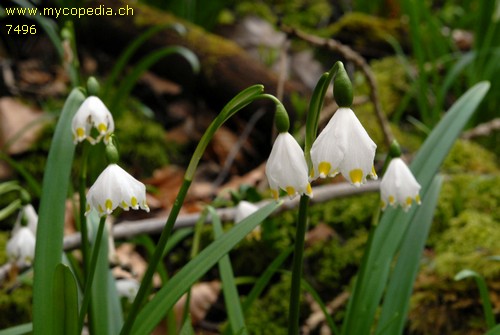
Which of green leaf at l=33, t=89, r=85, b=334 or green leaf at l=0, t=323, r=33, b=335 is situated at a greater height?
green leaf at l=33, t=89, r=85, b=334

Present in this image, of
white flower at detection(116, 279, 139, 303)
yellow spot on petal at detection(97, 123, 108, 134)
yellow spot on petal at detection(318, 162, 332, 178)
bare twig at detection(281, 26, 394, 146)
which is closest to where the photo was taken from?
yellow spot on petal at detection(318, 162, 332, 178)

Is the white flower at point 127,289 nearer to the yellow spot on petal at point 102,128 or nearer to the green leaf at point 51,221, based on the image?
the green leaf at point 51,221

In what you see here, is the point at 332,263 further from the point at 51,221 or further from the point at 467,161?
the point at 51,221

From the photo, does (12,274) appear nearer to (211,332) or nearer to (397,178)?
(211,332)

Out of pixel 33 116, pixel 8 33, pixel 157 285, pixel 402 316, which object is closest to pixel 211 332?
pixel 157 285

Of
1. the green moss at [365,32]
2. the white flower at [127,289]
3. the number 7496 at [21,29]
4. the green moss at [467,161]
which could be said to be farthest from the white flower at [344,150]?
the green moss at [365,32]

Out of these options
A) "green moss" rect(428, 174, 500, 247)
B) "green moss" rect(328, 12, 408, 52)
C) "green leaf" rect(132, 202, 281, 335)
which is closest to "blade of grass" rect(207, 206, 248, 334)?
"green leaf" rect(132, 202, 281, 335)

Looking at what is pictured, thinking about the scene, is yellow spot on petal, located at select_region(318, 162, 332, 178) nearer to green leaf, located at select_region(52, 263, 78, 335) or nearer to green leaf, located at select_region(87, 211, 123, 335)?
green leaf, located at select_region(52, 263, 78, 335)
